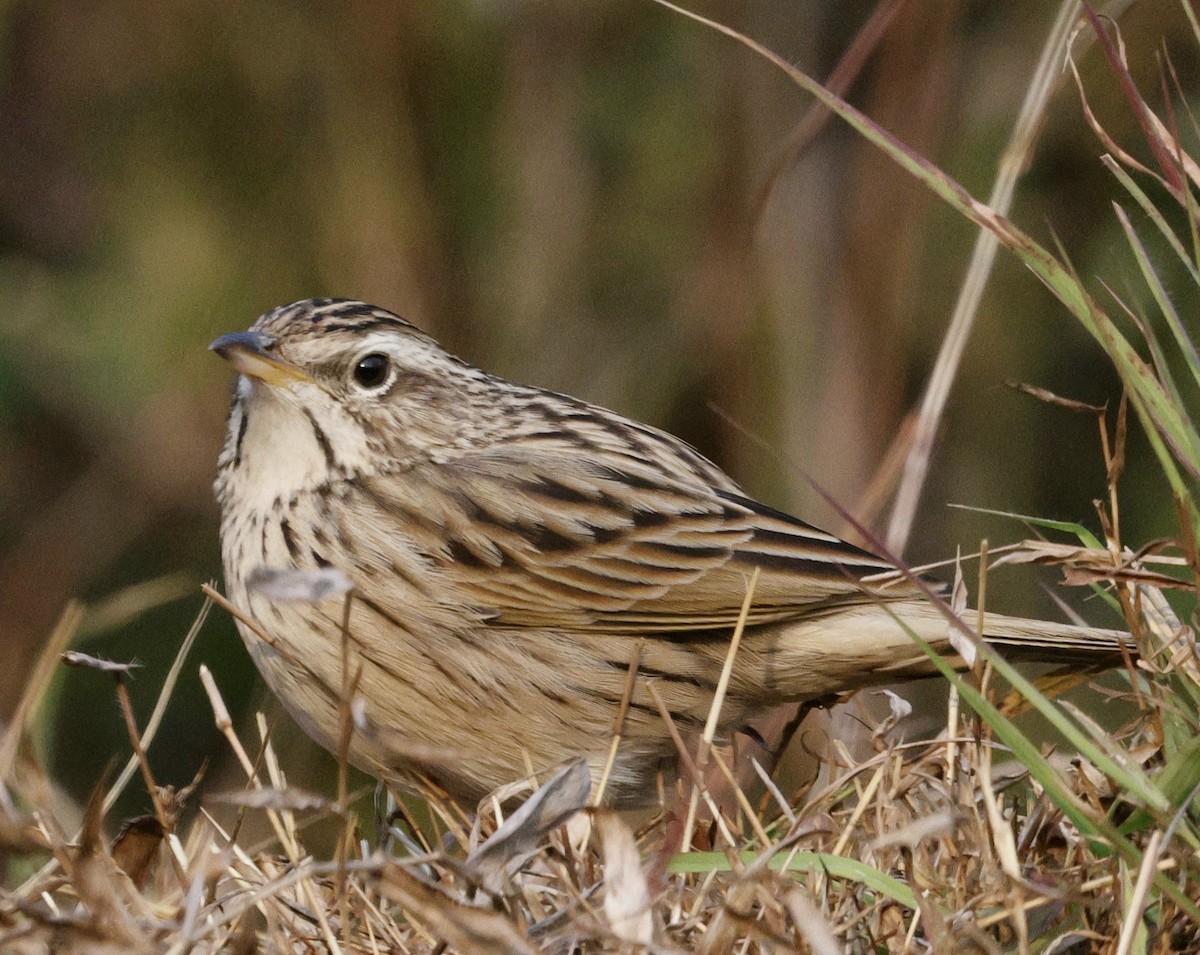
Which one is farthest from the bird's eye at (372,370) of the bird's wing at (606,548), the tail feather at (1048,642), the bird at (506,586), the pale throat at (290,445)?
the tail feather at (1048,642)

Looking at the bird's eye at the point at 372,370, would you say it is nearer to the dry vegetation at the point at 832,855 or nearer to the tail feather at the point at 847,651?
the tail feather at the point at 847,651

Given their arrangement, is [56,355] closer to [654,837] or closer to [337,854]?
[654,837]

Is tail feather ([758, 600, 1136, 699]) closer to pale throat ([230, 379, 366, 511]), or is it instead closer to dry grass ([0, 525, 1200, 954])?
dry grass ([0, 525, 1200, 954])

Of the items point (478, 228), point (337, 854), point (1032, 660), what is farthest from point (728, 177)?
point (337, 854)

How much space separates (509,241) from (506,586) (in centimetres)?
391

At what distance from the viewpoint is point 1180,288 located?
5.88m

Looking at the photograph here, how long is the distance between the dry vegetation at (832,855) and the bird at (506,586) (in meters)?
0.57

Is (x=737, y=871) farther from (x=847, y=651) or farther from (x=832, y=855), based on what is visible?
(x=847, y=651)

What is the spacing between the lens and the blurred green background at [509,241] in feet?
23.0

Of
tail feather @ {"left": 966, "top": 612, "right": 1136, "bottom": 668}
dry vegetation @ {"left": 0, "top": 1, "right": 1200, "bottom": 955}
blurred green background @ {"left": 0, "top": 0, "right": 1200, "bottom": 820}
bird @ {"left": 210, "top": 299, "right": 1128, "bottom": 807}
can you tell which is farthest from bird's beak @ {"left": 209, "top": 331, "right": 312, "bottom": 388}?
blurred green background @ {"left": 0, "top": 0, "right": 1200, "bottom": 820}

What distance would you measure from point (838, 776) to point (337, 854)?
0.99 metres

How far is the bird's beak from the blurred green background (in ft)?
9.29

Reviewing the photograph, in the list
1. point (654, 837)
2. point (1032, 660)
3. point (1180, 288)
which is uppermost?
point (1180, 288)

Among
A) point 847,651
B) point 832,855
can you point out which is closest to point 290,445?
point 847,651
